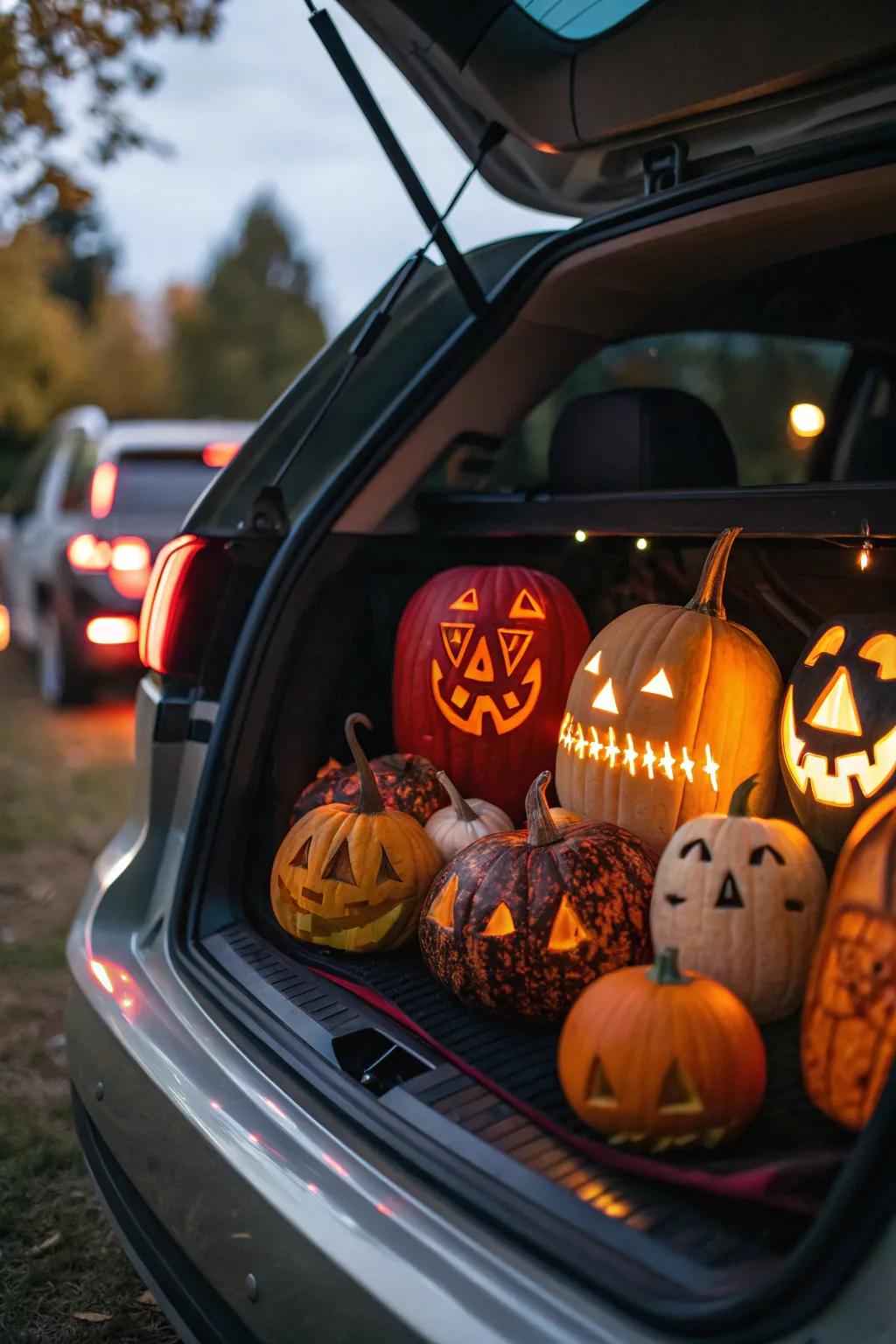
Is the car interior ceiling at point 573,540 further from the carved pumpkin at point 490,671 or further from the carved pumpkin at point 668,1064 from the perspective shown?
the carved pumpkin at point 668,1064

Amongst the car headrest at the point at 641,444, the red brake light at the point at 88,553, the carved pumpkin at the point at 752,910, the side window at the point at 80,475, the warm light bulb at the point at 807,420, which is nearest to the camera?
the carved pumpkin at the point at 752,910

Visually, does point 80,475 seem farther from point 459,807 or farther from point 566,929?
point 566,929

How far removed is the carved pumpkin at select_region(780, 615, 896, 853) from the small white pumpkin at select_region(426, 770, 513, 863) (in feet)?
1.99

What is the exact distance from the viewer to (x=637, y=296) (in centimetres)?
273

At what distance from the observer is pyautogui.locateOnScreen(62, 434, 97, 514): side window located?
27.7 feet

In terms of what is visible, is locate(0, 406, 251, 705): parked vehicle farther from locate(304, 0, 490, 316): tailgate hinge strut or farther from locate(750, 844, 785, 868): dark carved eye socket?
locate(750, 844, 785, 868): dark carved eye socket

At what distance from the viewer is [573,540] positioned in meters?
2.69

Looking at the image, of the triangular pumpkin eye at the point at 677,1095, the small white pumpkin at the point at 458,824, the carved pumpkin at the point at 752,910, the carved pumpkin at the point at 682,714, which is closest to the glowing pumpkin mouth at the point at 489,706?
the small white pumpkin at the point at 458,824

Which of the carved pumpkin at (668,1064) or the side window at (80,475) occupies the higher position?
the side window at (80,475)

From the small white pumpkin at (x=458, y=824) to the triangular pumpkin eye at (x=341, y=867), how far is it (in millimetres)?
220

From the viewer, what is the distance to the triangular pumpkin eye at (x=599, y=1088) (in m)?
1.52

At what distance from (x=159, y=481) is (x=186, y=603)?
19.8 feet

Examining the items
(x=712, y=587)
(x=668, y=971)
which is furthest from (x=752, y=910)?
(x=712, y=587)

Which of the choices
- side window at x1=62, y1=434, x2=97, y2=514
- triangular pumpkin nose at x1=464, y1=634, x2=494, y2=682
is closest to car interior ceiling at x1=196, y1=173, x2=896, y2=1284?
triangular pumpkin nose at x1=464, y1=634, x2=494, y2=682
